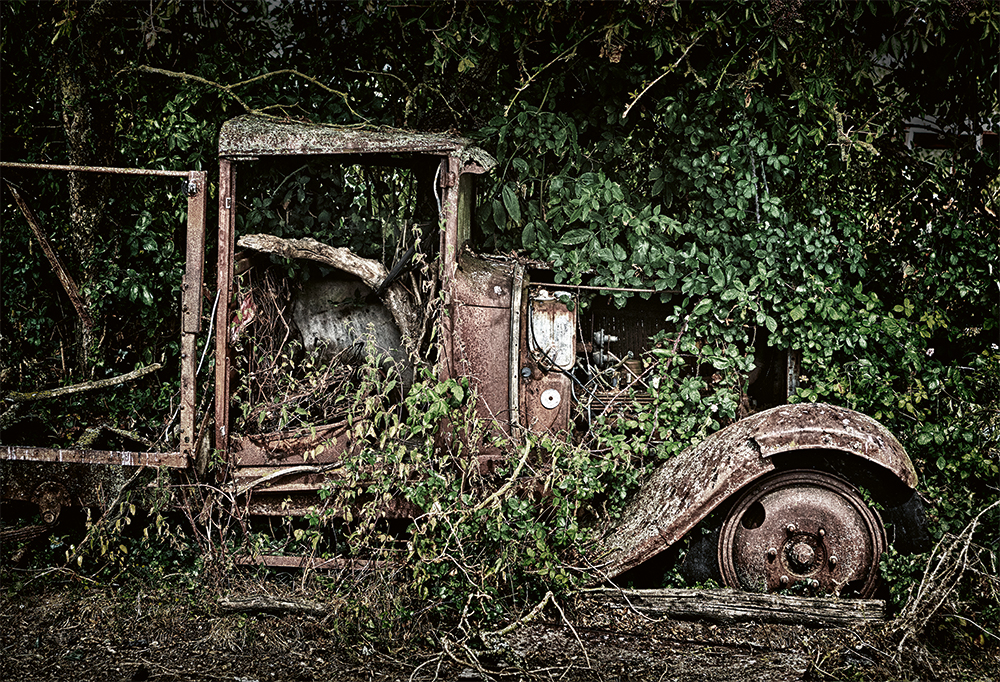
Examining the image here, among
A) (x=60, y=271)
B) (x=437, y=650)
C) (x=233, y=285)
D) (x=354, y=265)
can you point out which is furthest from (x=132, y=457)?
(x=60, y=271)

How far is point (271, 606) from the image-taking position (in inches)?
133

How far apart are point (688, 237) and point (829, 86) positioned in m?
1.21

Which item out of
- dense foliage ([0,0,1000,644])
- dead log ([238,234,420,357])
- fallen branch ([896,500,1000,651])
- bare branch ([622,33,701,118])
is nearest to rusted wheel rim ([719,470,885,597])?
fallen branch ([896,500,1000,651])

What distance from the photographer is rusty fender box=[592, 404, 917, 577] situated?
11.0 feet

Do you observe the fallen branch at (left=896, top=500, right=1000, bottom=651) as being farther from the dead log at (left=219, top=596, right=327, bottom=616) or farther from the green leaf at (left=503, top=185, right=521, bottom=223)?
the green leaf at (left=503, top=185, right=521, bottom=223)

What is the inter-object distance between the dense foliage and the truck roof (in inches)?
22.0

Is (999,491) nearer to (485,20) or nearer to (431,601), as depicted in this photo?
(431,601)

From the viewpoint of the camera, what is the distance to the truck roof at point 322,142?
11.8 ft

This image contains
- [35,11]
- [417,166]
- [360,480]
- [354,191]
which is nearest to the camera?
[360,480]

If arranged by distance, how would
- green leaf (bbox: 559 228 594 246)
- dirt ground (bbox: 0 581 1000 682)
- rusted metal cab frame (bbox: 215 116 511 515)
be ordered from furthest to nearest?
green leaf (bbox: 559 228 594 246), rusted metal cab frame (bbox: 215 116 511 515), dirt ground (bbox: 0 581 1000 682)

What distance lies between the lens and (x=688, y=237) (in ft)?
14.4

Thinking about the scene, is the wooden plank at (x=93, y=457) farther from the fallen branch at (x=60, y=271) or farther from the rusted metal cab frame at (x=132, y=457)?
the fallen branch at (x=60, y=271)

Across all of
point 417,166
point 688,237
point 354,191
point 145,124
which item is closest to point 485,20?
point 417,166

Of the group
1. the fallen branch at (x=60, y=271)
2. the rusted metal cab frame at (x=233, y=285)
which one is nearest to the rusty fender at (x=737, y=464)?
the rusted metal cab frame at (x=233, y=285)
